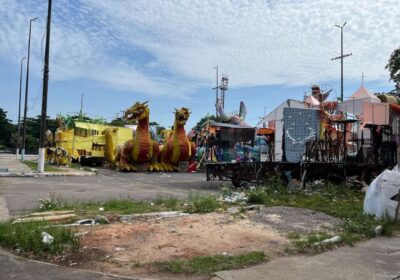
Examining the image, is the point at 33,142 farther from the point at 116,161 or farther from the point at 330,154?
the point at 330,154

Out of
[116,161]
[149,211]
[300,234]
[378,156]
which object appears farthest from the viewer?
[116,161]

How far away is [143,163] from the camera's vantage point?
94.4ft

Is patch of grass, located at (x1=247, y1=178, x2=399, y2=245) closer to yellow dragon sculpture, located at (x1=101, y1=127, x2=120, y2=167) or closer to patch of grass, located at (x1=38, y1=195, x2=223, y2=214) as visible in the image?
patch of grass, located at (x1=38, y1=195, x2=223, y2=214)

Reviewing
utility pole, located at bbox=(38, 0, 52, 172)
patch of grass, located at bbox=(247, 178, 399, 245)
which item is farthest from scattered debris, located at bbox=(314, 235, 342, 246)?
utility pole, located at bbox=(38, 0, 52, 172)

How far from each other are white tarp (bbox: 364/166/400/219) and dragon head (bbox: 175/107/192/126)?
1844cm

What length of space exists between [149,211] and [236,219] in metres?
2.05

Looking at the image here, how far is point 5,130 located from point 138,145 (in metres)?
61.5

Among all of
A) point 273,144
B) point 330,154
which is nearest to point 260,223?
point 330,154

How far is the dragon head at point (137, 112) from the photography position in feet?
91.8

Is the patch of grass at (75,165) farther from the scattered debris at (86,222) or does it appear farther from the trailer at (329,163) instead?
the scattered debris at (86,222)

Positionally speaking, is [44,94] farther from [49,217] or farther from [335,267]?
[335,267]

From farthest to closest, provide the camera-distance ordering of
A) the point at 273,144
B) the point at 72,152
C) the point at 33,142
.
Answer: the point at 33,142, the point at 72,152, the point at 273,144

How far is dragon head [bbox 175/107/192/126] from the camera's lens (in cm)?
2777

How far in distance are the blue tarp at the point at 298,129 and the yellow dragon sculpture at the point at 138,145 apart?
13.2m
